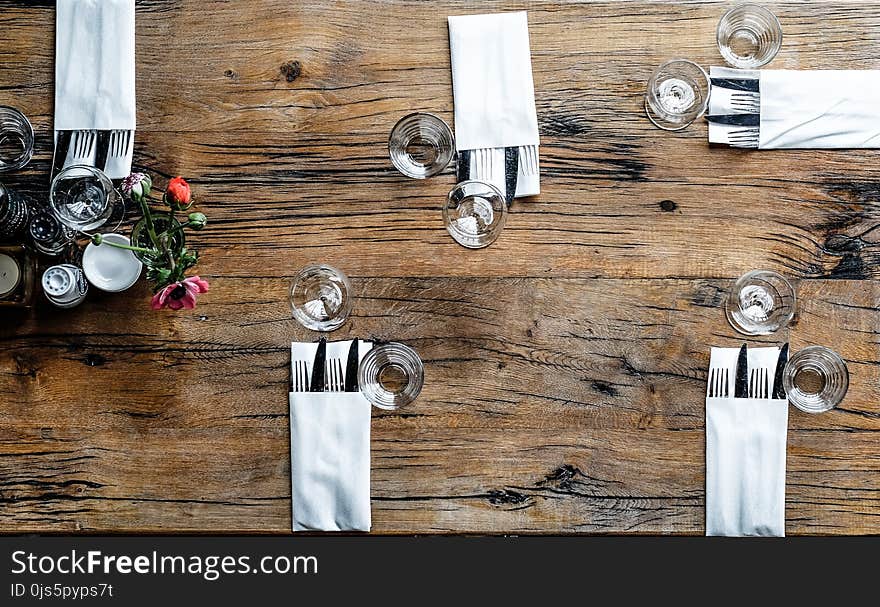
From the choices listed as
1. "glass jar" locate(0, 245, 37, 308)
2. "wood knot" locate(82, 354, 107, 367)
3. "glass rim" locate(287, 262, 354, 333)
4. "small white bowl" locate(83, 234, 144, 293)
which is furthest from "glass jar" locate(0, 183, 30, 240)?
"glass rim" locate(287, 262, 354, 333)

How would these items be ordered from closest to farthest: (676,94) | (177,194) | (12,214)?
(177,194)
(12,214)
(676,94)

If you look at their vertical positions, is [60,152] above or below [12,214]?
above

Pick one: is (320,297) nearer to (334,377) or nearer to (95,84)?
(334,377)

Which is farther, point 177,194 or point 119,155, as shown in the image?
point 119,155

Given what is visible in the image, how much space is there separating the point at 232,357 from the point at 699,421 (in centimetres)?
111

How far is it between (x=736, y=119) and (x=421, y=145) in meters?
0.76

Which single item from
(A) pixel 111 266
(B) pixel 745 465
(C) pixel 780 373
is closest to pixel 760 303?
(C) pixel 780 373

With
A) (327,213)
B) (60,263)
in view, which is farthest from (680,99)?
(60,263)

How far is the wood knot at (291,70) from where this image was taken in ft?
5.66

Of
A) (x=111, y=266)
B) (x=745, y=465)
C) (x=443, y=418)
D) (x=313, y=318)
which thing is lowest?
(x=745, y=465)

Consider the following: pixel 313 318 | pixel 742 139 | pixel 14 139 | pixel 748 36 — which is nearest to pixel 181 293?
pixel 313 318

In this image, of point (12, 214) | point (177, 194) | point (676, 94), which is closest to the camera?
point (177, 194)

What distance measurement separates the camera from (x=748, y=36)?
176 centimetres

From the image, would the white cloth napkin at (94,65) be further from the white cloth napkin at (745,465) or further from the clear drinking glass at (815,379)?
the clear drinking glass at (815,379)
